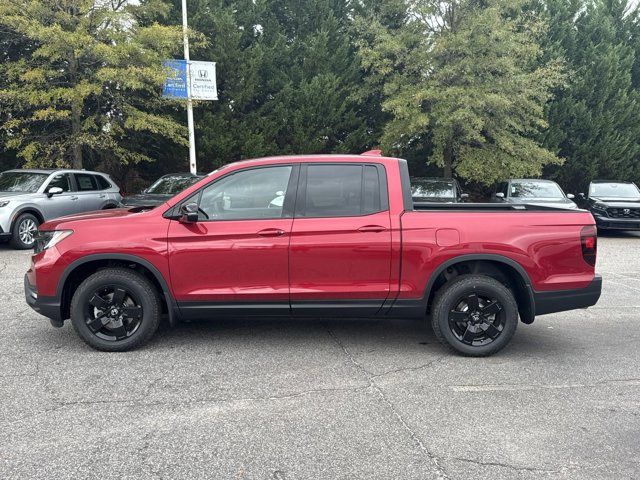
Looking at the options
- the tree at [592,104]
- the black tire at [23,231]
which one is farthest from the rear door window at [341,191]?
the tree at [592,104]

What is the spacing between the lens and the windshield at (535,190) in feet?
45.6

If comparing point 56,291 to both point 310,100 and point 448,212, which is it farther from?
point 310,100

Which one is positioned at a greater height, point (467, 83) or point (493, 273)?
point (467, 83)

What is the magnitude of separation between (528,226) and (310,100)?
49.6ft

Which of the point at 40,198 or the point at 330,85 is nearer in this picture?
the point at 40,198

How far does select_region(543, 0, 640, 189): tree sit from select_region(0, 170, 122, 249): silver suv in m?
16.5

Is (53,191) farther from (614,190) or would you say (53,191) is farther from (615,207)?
(614,190)

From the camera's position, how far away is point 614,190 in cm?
1518

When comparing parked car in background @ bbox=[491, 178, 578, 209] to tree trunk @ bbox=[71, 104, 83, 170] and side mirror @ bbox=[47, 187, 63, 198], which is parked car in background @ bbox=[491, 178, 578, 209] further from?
tree trunk @ bbox=[71, 104, 83, 170]

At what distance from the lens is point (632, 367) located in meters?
4.48

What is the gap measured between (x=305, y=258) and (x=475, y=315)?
1584mm

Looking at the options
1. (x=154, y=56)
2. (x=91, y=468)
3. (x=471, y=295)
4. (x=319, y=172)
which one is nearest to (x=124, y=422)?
(x=91, y=468)

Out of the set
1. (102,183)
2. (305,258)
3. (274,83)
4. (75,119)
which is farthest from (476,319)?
(274,83)

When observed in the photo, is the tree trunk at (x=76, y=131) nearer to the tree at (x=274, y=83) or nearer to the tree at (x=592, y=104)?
the tree at (x=274, y=83)
